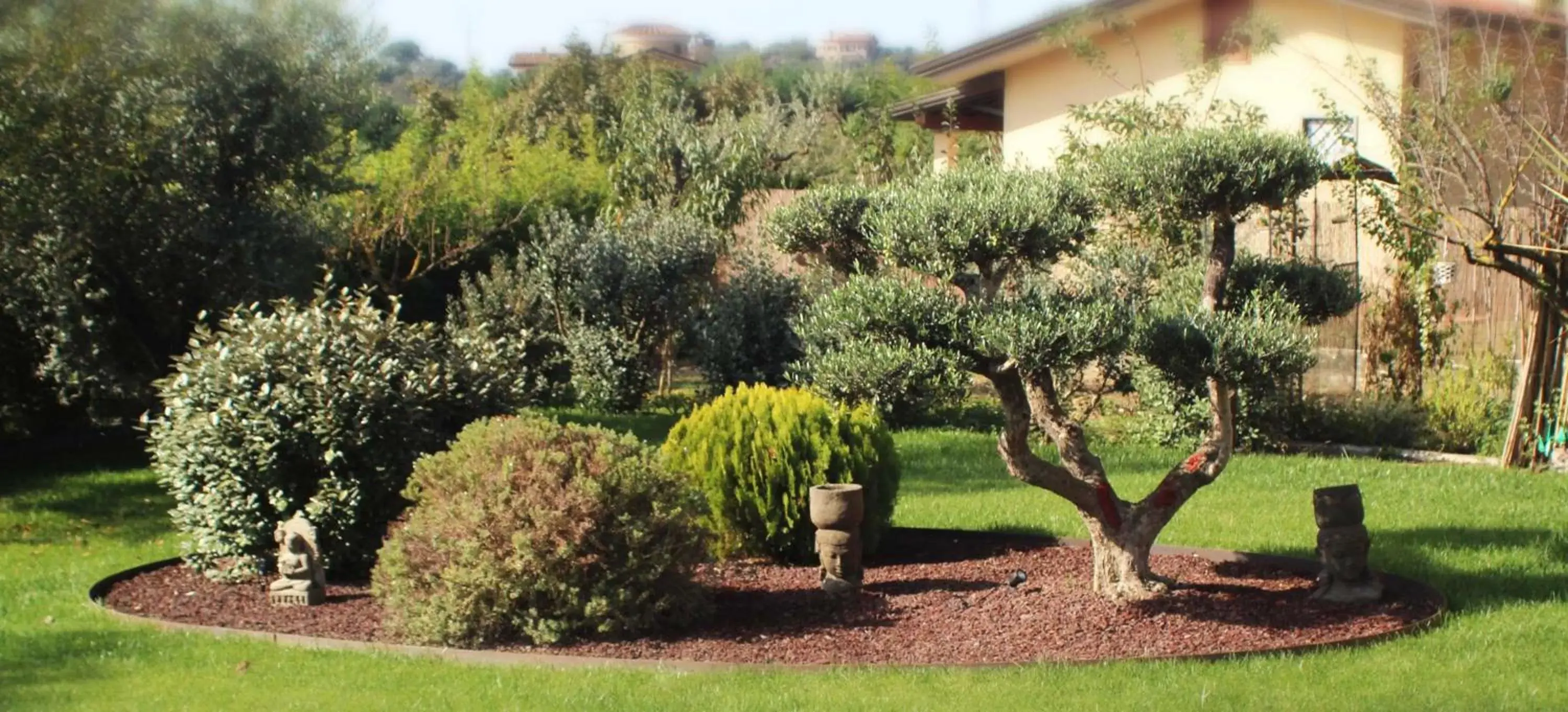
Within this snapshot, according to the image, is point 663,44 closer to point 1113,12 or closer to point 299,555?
point 1113,12

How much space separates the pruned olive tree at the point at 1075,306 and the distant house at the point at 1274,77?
5.54m

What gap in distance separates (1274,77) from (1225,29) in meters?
0.88

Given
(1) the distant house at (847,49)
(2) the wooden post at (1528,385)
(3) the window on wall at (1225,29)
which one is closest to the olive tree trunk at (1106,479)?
(2) the wooden post at (1528,385)

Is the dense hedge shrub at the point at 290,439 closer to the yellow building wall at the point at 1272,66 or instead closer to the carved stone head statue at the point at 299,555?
the carved stone head statue at the point at 299,555

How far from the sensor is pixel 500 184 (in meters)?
20.0

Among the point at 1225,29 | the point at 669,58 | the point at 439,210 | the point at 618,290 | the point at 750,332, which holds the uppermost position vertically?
the point at 669,58

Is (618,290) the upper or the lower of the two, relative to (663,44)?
lower

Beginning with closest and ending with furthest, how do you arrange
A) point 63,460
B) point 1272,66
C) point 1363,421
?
point 1363,421
point 63,460
point 1272,66

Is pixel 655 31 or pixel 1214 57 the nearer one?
pixel 1214 57

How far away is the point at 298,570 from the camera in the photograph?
8195 millimetres

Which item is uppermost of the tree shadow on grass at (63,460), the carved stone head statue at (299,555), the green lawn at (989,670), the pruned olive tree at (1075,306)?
the pruned olive tree at (1075,306)

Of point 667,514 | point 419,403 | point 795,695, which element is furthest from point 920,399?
point 795,695

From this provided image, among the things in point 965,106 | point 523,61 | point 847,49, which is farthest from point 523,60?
point 965,106

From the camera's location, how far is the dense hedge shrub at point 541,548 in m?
7.22
